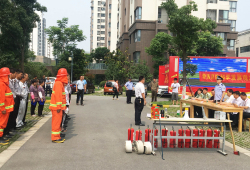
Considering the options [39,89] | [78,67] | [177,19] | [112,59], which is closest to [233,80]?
[177,19]

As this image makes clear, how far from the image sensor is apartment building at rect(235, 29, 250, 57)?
5488 centimetres

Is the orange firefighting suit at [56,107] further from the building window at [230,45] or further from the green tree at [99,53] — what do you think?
the green tree at [99,53]

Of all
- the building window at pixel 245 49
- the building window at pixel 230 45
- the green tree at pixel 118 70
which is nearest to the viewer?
the green tree at pixel 118 70

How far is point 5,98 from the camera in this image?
288 inches

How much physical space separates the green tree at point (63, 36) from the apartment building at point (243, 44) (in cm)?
3528

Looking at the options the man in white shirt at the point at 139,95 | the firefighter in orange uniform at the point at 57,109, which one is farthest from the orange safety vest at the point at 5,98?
the man in white shirt at the point at 139,95

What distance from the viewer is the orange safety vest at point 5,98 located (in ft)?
23.3

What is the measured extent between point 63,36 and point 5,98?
57.1m

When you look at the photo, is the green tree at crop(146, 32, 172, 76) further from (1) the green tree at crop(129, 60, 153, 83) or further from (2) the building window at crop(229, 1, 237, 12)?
(2) the building window at crop(229, 1, 237, 12)

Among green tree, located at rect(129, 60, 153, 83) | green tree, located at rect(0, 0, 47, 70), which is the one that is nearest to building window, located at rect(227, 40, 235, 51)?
green tree, located at rect(129, 60, 153, 83)

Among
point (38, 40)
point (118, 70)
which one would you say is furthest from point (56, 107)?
point (38, 40)

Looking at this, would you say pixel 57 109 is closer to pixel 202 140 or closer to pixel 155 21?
pixel 202 140

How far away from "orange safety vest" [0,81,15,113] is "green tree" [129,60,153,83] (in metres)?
30.5

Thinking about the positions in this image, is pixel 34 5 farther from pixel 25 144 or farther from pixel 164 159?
pixel 164 159
